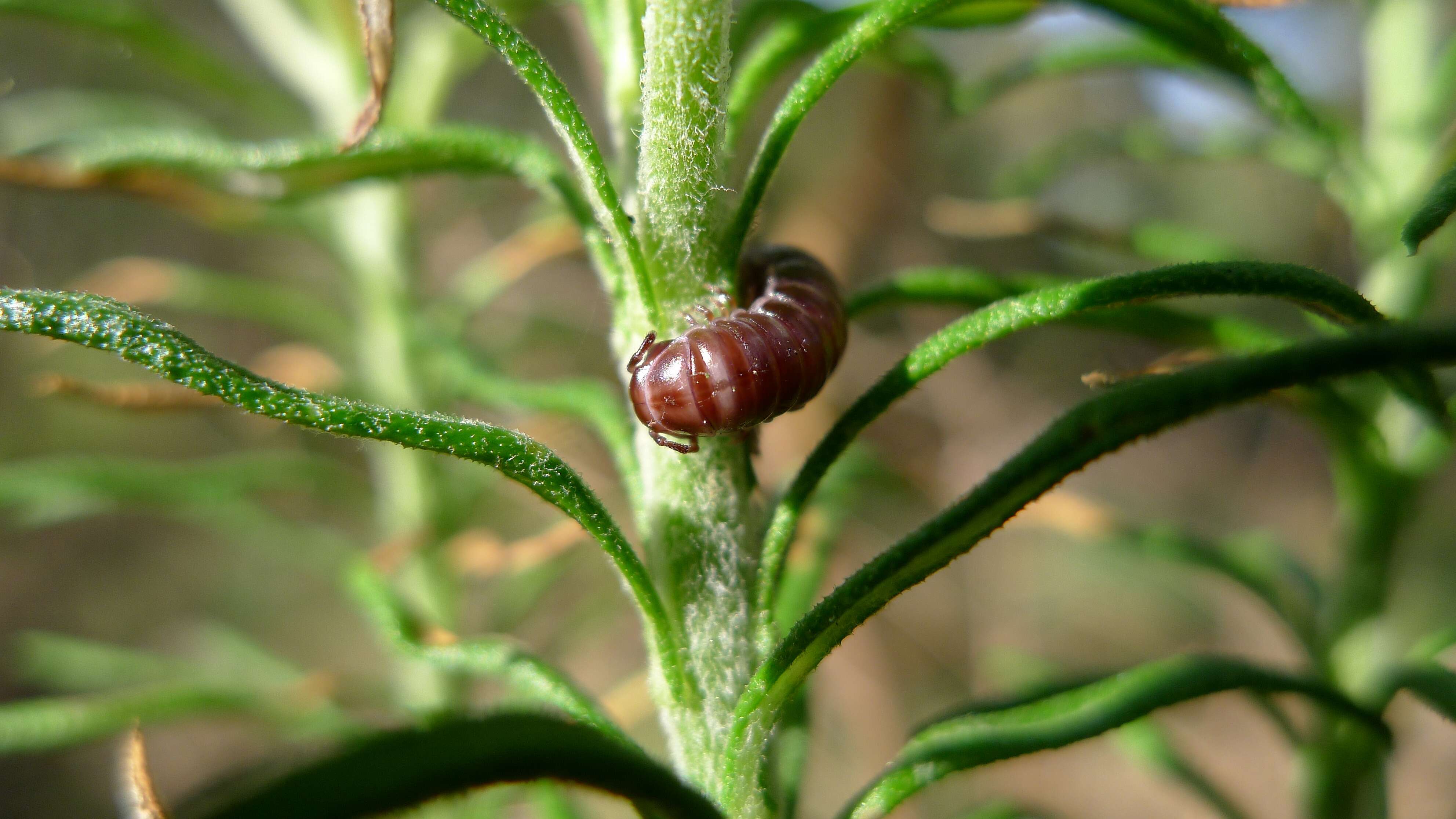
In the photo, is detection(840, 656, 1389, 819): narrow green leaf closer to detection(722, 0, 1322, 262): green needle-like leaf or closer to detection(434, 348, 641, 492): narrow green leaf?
detection(434, 348, 641, 492): narrow green leaf

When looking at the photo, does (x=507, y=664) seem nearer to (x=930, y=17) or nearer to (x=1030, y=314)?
(x=1030, y=314)

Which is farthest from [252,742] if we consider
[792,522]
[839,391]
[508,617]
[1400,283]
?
[1400,283]

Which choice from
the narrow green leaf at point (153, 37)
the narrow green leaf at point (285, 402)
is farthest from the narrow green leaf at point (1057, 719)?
the narrow green leaf at point (153, 37)

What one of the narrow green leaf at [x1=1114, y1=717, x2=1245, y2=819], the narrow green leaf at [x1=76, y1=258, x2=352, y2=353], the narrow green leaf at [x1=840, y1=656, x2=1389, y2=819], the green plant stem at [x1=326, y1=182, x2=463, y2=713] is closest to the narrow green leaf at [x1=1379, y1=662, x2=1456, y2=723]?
the narrow green leaf at [x1=840, y1=656, x2=1389, y2=819]

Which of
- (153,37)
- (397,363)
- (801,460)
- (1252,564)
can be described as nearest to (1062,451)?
(1252,564)

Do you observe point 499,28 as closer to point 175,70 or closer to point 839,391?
point 175,70

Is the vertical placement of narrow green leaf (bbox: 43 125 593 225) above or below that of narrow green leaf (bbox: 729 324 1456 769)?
above

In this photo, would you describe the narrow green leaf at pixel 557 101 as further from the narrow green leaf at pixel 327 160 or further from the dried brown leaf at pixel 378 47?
the narrow green leaf at pixel 327 160
